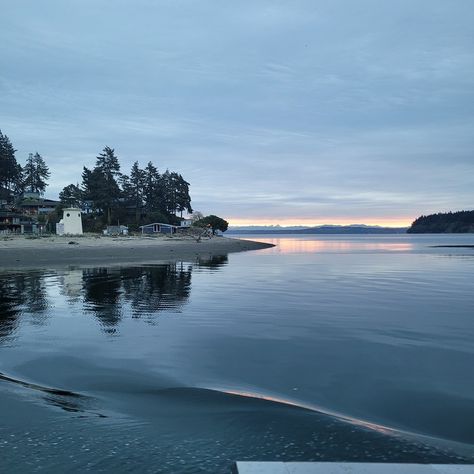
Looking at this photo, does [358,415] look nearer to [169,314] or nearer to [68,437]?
[68,437]

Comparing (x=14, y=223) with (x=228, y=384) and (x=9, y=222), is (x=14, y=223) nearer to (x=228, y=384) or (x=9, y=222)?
(x=9, y=222)

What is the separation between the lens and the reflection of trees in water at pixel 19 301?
45.1 ft

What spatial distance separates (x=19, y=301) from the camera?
1778 cm

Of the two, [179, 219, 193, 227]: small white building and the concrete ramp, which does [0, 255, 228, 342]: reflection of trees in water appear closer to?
the concrete ramp

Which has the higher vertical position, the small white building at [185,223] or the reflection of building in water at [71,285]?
the small white building at [185,223]

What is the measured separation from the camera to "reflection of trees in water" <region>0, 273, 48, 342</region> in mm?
13745

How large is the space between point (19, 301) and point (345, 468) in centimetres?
1648

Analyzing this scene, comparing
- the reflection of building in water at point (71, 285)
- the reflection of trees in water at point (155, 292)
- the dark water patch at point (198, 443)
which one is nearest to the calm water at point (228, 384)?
the dark water patch at point (198, 443)

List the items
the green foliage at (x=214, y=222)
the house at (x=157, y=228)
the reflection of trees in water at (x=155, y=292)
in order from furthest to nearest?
the green foliage at (x=214, y=222), the house at (x=157, y=228), the reflection of trees in water at (x=155, y=292)

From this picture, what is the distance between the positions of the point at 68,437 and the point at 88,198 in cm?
9669

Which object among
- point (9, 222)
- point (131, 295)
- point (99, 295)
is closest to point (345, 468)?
point (131, 295)

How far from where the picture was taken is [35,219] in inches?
3593

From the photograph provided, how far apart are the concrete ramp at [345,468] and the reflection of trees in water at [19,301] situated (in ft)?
30.1

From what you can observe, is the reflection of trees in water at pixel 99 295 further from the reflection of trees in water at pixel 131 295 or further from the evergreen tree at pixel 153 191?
the evergreen tree at pixel 153 191
